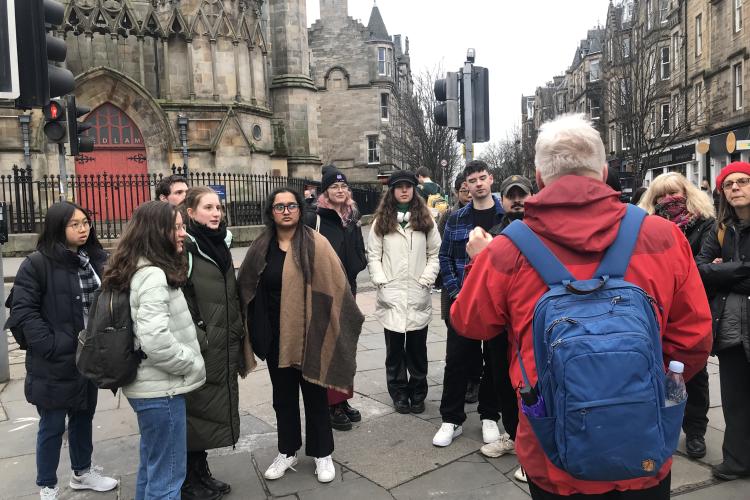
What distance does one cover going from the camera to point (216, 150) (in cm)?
1988

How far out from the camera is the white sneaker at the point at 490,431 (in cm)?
419

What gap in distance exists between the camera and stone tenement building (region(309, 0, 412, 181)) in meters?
44.3

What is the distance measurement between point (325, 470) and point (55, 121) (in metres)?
7.32

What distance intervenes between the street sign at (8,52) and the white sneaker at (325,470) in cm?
335

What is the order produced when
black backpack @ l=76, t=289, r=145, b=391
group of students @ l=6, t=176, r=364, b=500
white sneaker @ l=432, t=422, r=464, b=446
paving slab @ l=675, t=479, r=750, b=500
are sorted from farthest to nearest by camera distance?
white sneaker @ l=432, t=422, r=464, b=446 → paving slab @ l=675, t=479, r=750, b=500 → group of students @ l=6, t=176, r=364, b=500 → black backpack @ l=76, t=289, r=145, b=391

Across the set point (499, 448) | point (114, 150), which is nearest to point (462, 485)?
point (499, 448)

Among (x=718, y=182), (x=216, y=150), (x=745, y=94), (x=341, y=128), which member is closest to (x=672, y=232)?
(x=718, y=182)

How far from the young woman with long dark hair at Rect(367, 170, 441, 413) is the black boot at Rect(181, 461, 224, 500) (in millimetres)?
1823

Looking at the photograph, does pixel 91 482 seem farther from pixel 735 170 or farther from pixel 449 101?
pixel 449 101

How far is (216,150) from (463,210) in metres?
16.8

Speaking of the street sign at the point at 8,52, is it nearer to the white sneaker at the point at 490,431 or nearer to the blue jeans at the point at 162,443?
the blue jeans at the point at 162,443

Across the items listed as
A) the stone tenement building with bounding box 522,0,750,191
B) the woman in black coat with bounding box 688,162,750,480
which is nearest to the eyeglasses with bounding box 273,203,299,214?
the woman in black coat with bounding box 688,162,750,480

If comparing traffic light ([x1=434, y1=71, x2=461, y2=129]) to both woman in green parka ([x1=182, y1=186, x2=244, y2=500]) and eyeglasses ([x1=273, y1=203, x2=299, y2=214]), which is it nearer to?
eyeglasses ([x1=273, y1=203, x2=299, y2=214])

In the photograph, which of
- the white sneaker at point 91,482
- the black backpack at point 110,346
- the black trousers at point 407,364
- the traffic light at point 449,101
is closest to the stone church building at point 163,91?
the traffic light at point 449,101
